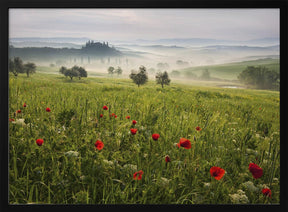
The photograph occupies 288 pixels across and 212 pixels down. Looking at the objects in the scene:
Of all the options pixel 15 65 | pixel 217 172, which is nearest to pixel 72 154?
pixel 15 65

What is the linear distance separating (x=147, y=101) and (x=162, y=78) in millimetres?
278

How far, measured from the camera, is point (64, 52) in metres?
2.27

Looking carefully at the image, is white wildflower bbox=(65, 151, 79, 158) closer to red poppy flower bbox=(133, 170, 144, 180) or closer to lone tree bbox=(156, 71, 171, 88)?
red poppy flower bbox=(133, 170, 144, 180)

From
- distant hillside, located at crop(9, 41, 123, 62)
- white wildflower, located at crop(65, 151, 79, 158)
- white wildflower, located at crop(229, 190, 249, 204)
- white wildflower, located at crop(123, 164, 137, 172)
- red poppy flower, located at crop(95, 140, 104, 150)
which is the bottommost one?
white wildflower, located at crop(229, 190, 249, 204)

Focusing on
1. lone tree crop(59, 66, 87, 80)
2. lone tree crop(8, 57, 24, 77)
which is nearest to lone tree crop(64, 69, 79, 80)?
lone tree crop(59, 66, 87, 80)

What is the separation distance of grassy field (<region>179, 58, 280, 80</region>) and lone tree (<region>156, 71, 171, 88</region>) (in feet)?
0.56

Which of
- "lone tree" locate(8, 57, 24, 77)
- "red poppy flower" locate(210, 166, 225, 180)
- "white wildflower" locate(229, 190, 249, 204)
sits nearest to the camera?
"red poppy flower" locate(210, 166, 225, 180)

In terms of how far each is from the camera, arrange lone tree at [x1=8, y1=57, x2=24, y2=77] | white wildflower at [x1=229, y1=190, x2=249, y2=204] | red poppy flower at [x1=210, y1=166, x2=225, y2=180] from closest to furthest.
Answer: red poppy flower at [x1=210, y1=166, x2=225, y2=180]
white wildflower at [x1=229, y1=190, x2=249, y2=204]
lone tree at [x1=8, y1=57, x2=24, y2=77]

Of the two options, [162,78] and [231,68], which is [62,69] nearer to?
[162,78]

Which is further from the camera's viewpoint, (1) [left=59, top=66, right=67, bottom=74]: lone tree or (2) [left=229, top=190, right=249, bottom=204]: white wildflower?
(1) [left=59, top=66, right=67, bottom=74]: lone tree

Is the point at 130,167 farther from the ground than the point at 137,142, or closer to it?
closer to it

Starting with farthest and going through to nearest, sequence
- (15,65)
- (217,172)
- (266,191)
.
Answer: (15,65), (266,191), (217,172)

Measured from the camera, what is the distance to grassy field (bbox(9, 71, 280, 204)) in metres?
1.91
